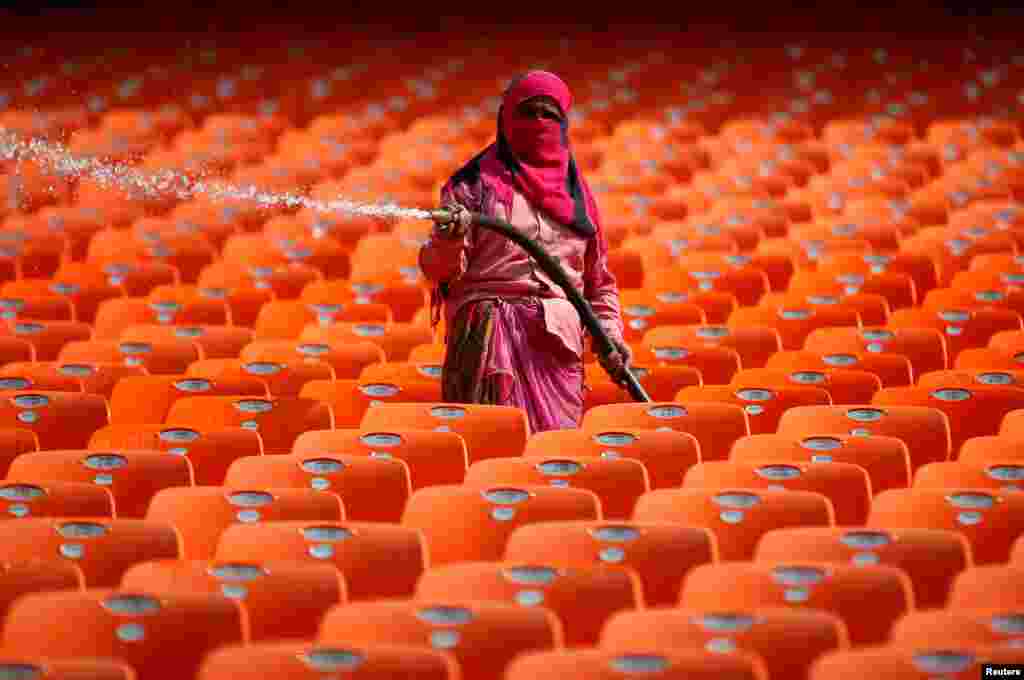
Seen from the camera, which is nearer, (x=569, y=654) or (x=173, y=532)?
(x=569, y=654)

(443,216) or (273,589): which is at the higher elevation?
(443,216)

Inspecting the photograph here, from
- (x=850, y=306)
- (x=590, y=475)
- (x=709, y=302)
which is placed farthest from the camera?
(x=709, y=302)

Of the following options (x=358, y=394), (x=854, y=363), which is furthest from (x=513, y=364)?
(x=854, y=363)

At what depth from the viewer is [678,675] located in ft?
9.83

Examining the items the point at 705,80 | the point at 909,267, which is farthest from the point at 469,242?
the point at 705,80

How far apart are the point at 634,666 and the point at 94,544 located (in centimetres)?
150

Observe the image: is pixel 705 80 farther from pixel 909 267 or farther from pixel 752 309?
pixel 752 309

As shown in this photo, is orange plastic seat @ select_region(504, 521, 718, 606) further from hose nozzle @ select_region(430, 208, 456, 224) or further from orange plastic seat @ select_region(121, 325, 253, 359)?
orange plastic seat @ select_region(121, 325, 253, 359)

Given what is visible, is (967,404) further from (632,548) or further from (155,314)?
(155,314)

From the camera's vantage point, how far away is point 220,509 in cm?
419

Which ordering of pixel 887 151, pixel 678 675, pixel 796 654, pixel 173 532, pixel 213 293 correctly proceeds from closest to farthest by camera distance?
1. pixel 678 675
2. pixel 796 654
3. pixel 173 532
4. pixel 213 293
5. pixel 887 151

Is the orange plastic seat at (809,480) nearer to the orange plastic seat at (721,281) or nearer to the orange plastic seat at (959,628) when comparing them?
the orange plastic seat at (959,628)

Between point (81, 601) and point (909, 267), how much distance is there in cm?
474

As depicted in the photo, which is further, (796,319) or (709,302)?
(709,302)
